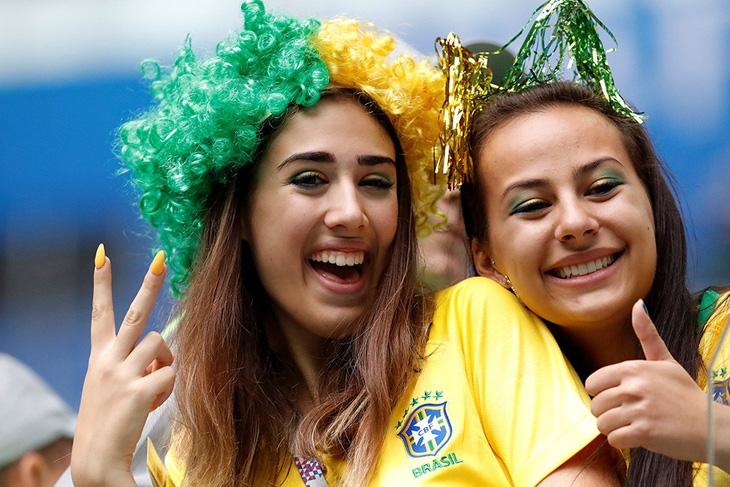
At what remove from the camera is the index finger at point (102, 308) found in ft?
5.83

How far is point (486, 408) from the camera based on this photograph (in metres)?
1.73

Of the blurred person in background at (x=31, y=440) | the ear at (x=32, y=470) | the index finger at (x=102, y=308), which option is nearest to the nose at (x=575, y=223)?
the index finger at (x=102, y=308)

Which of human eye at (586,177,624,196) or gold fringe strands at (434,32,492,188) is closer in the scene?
human eye at (586,177,624,196)

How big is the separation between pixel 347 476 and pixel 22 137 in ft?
8.46

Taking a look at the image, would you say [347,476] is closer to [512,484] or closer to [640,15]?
[512,484]

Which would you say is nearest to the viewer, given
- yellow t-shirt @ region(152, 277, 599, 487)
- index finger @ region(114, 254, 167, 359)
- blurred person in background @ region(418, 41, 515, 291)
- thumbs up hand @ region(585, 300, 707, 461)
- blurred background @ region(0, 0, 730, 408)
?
thumbs up hand @ region(585, 300, 707, 461)

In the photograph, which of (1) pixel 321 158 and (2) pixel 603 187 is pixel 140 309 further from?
(2) pixel 603 187

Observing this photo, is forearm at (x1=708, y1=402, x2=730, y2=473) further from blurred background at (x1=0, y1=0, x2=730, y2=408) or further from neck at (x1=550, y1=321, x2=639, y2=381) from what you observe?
blurred background at (x1=0, y1=0, x2=730, y2=408)

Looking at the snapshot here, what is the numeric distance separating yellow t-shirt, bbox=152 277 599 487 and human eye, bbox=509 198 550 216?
18 cm

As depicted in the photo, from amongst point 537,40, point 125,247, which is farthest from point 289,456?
point 125,247

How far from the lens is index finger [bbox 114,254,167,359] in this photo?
1743mm

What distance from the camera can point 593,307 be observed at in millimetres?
1814

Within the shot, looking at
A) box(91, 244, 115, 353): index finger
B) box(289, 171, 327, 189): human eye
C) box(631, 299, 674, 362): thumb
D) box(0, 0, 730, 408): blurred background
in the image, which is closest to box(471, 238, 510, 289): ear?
box(289, 171, 327, 189): human eye

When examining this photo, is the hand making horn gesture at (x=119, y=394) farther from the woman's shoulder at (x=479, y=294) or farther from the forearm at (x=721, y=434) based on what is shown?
the forearm at (x=721, y=434)
